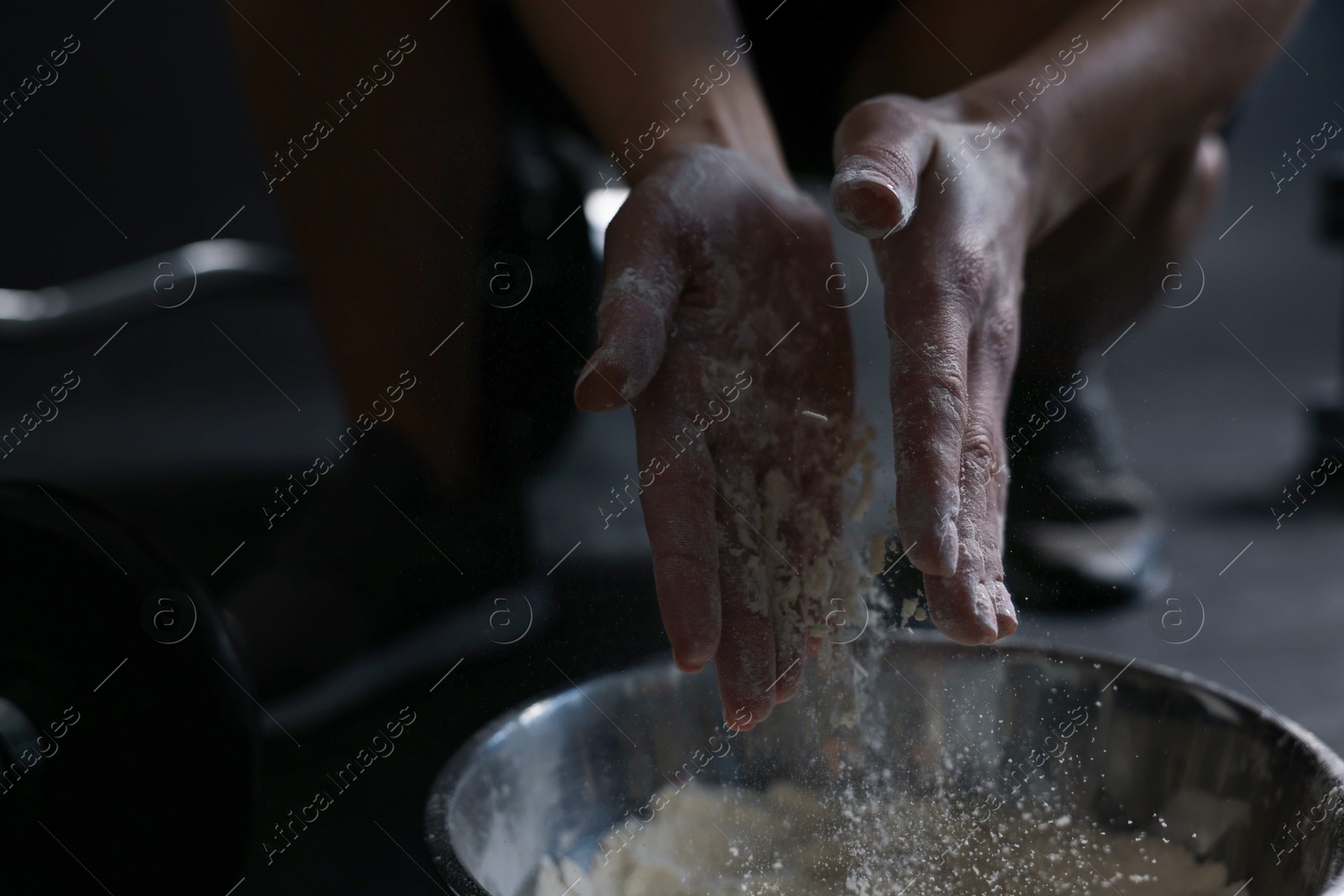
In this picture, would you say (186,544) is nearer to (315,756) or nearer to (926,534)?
(315,756)

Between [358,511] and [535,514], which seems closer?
[535,514]

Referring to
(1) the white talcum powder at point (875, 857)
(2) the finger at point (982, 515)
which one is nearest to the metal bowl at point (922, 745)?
(1) the white talcum powder at point (875, 857)

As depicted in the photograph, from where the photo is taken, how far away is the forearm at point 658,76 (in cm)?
53

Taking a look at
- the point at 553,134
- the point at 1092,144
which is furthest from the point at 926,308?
the point at 553,134

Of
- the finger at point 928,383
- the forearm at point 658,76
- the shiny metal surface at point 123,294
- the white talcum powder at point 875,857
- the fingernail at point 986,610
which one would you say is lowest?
the white talcum powder at point 875,857

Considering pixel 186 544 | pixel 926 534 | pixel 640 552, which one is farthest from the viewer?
pixel 186 544

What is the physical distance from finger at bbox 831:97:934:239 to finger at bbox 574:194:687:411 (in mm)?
81

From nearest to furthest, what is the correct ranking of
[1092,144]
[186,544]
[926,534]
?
1. [926,534]
2. [1092,144]
3. [186,544]

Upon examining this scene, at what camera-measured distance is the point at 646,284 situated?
38cm

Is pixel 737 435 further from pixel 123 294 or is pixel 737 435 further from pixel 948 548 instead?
pixel 123 294

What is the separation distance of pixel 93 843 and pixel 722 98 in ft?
1.51

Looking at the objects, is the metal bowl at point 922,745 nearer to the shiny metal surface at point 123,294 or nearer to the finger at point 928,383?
the finger at point 928,383

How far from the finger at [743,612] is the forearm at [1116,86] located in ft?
0.57

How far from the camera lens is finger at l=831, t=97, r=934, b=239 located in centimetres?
32
